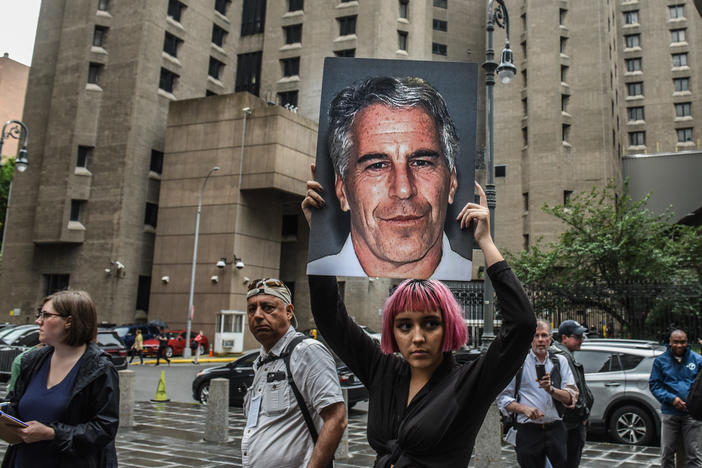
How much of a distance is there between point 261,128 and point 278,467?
126 ft

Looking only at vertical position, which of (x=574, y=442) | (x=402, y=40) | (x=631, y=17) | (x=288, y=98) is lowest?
(x=574, y=442)

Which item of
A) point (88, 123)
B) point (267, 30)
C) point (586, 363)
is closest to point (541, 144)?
point (267, 30)

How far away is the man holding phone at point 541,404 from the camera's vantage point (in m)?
5.65

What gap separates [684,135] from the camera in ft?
214

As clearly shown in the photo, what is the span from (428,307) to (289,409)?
136 centimetres

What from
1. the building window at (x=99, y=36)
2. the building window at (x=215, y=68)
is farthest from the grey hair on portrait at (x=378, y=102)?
the building window at (x=215, y=68)

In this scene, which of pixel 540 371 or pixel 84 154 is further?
pixel 84 154

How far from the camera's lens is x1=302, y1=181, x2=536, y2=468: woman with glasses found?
2.41m

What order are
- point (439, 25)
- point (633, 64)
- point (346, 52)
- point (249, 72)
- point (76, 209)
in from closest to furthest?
1. point (76, 209)
2. point (346, 52)
3. point (249, 72)
4. point (439, 25)
5. point (633, 64)

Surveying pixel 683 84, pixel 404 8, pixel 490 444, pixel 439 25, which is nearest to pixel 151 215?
pixel 404 8

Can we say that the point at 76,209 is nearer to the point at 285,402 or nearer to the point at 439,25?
the point at 285,402

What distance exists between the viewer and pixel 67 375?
12.1 ft

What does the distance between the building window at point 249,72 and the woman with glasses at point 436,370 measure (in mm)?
51168

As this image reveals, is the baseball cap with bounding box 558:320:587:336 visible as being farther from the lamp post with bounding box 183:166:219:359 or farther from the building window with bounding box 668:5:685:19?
the building window with bounding box 668:5:685:19
